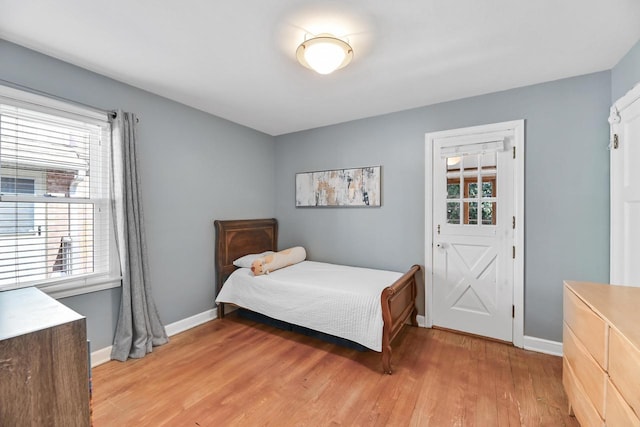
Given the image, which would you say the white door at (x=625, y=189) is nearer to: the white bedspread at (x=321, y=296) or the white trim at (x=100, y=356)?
the white bedspread at (x=321, y=296)

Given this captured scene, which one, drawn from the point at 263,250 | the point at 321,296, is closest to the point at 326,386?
the point at 321,296

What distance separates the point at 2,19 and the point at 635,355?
3.44 metres

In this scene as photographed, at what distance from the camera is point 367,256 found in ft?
11.0

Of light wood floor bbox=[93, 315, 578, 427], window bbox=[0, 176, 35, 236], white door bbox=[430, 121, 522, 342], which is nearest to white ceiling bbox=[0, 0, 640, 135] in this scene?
white door bbox=[430, 121, 522, 342]

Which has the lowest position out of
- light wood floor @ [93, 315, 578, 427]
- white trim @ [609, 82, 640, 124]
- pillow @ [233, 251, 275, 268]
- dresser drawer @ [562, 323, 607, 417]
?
light wood floor @ [93, 315, 578, 427]

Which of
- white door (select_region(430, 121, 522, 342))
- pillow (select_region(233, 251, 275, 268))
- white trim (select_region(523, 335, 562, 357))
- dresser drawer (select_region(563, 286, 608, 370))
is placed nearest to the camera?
dresser drawer (select_region(563, 286, 608, 370))

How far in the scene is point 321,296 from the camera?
8.31ft

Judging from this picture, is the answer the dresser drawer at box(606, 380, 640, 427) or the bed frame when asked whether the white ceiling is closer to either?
the bed frame

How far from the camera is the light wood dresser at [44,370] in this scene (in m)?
1.04

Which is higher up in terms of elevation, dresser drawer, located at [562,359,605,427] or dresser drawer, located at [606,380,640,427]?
dresser drawer, located at [606,380,640,427]

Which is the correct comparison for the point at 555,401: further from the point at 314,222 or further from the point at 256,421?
the point at 314,222

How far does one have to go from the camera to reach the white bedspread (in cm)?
231

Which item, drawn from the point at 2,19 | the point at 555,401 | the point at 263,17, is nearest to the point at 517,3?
the point at 263,17

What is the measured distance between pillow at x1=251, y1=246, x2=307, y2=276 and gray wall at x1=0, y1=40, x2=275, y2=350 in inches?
25.2
